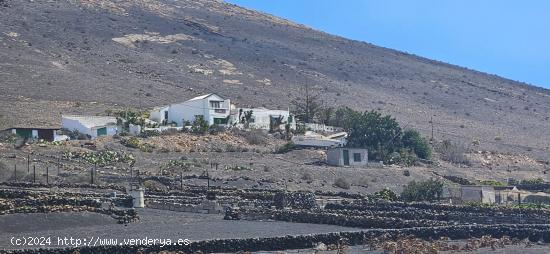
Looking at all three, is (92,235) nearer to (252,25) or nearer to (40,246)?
(40,246)

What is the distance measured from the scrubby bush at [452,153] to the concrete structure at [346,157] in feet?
32.0

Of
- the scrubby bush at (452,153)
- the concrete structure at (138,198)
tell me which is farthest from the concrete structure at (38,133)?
the scrubby bush at (452,153)

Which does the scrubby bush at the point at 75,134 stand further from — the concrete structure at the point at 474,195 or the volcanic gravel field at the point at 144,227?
the volcanic gravel field at the point at 144,227

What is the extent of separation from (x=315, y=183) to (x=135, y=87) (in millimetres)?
37244

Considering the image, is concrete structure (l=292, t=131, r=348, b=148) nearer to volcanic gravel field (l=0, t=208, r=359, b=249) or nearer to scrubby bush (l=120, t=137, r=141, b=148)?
scrubby bush (l=120, t=137, r=141, b=148)

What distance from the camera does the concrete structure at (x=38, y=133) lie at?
199 feet

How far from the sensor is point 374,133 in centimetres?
6706

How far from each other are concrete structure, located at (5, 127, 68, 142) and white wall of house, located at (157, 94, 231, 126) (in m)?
11.0

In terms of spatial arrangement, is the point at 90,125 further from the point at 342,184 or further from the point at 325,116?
the point at 325,116

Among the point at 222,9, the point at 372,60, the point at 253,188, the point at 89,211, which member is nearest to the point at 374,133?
the point at 253,188

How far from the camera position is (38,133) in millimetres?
61062

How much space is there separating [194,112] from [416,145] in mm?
15694

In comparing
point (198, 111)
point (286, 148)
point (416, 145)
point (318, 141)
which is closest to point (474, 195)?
point (286, 148)

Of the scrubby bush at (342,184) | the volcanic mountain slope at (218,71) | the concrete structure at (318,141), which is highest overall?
the volcanic mountain slope at (218,71)
